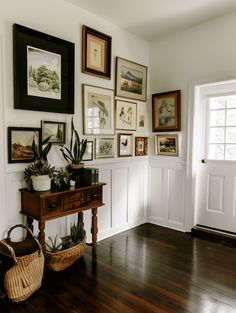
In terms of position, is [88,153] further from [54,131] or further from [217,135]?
[217,135]

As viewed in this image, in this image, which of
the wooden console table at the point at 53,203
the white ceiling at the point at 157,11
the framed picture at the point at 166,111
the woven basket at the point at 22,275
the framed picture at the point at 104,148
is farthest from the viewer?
the framed picture at the point at 166,111

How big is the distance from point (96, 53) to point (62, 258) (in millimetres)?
2254

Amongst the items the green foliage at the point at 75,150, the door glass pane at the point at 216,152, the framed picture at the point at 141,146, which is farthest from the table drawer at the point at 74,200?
the door glass pane at the point at 216,152

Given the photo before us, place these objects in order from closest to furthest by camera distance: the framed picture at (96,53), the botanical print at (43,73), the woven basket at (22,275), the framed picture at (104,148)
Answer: the woven basket at (22,275), the botanical print at (43,73), the framed picture at (96,53), the framed picture at (104,148)

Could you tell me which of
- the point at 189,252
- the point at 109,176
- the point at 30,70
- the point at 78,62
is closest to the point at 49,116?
the point at 30,70

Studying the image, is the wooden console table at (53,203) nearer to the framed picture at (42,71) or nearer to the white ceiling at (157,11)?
the framed picture at (42,71)

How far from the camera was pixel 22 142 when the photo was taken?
7.77 feet

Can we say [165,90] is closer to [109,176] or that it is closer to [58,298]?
[109,176]

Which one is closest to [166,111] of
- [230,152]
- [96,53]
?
[230,152]

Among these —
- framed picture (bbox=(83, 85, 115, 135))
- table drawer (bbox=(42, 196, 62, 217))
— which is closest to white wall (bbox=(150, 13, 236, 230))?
framed picture (bbox=(83, 85, 115, 135))

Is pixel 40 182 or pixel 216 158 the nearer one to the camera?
pixel 40 182

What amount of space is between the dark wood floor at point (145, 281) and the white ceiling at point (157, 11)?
106 inches

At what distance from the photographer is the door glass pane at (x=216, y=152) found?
323 cm

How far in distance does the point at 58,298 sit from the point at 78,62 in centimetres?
232
